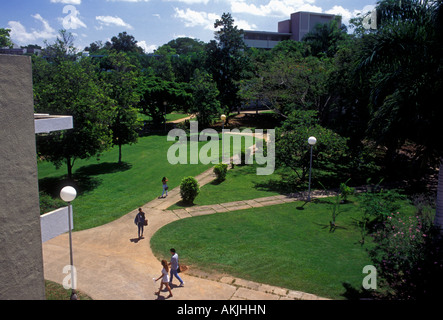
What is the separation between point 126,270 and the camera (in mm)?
11531

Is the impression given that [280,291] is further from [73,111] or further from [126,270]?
[73,111]

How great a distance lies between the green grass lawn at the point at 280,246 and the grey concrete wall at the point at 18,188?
616 centimetres

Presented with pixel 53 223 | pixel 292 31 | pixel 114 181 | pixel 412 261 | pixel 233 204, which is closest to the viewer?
pixel 53 223

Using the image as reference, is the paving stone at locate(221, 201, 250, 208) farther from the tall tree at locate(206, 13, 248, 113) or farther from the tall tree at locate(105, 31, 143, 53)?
the tall tree at locate(105, 31, 143, 53)

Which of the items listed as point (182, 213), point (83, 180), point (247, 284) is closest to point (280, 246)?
point (247, 284)

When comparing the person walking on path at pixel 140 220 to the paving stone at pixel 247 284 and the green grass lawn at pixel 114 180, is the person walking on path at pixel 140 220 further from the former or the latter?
the paving stone at pixel 247 284

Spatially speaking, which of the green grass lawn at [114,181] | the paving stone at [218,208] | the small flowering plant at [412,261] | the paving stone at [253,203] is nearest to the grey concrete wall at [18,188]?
the small flowering plant at [412,261]

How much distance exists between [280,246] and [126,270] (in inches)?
213

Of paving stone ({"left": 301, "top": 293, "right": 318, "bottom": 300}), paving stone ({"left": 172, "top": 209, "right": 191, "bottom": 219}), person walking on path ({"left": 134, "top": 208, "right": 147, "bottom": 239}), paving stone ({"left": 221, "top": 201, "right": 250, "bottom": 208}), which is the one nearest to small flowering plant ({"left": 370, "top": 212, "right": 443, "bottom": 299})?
paving stone ({"left": 301, "top": 293, "right": 318, "bottom": 300})

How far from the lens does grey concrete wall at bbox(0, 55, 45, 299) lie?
6.12 metres

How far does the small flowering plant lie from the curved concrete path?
2.13 meters

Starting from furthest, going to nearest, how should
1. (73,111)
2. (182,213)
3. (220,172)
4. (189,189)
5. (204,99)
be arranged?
(204,99) → (220,172) → (73,111) → (189,189) → (182,213)
